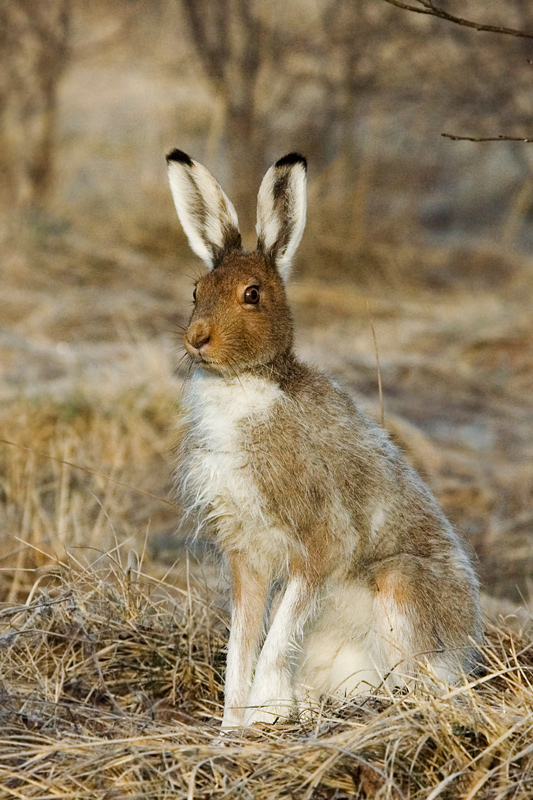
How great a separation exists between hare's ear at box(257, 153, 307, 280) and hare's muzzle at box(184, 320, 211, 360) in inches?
18.3

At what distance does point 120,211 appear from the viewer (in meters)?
13.5

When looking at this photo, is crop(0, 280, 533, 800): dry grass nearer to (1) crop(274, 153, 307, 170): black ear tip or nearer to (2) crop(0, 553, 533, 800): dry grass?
(2) crop(0, 553, 533, 800): dry grass

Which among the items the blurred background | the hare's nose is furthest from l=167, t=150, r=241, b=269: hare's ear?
the blurred background

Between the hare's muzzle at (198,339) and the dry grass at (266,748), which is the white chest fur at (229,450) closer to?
the hare's muzzle at (198,339)

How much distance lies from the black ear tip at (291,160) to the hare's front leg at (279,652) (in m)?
1.45

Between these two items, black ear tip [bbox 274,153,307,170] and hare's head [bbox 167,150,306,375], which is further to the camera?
black ear tip [bbox 274,153,307,170]

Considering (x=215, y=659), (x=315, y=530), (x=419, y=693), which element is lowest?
(x=215, y=659)

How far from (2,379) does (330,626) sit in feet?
14.4

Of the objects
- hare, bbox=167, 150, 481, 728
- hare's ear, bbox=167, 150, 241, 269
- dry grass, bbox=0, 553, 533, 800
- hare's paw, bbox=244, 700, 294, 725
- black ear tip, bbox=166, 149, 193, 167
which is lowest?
hare's paw, bbox=244, 700, 294, 725

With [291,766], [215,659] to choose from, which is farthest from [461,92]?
[291,766]

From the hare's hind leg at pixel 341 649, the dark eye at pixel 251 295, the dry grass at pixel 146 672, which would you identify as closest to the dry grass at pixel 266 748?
the dry grass at pixel 146 672

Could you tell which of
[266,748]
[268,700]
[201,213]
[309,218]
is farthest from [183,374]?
[309,218]

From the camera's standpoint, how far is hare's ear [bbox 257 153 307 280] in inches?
163

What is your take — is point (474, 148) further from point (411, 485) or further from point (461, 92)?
point (411, 485)
